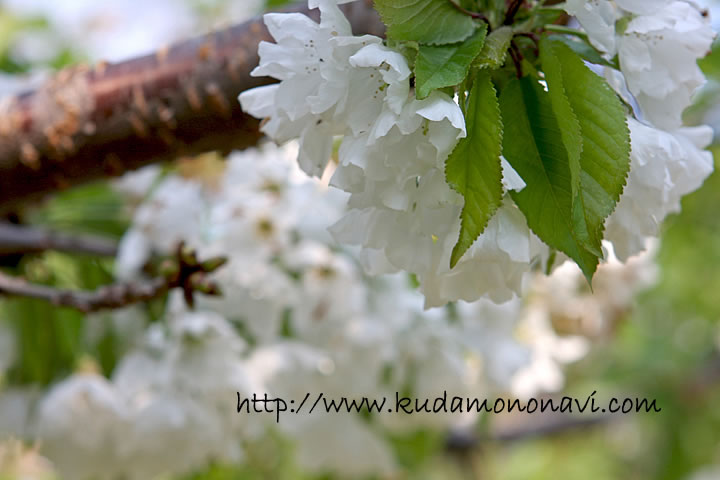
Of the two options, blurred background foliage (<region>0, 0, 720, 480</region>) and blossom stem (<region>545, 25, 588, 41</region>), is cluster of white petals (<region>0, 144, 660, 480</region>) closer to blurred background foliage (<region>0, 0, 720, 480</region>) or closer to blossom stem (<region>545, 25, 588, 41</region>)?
blurred background foliage (<region>0, 0, 720, 480</region>)

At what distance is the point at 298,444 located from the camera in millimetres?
1308

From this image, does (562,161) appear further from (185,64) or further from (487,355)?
(487,355)

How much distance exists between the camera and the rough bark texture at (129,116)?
2.48 ft

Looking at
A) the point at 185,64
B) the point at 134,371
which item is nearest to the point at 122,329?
the point at 134,371

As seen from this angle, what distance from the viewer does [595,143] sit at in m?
0.39

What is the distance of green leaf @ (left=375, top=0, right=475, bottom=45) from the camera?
401 millimetres

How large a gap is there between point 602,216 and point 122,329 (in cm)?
97

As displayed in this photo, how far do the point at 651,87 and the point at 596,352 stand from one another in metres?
1.51

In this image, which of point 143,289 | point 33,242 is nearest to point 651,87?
point 143,289

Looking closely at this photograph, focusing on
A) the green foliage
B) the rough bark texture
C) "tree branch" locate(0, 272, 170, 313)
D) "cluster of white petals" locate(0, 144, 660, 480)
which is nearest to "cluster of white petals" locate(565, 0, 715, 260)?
the green foliage

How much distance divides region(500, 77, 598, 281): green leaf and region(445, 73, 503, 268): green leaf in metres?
0.03

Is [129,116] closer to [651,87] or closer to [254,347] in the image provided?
[254,347]

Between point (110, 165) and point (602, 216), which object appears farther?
point (110, 165)

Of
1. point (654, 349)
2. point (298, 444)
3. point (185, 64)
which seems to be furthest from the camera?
point (654, 349)
